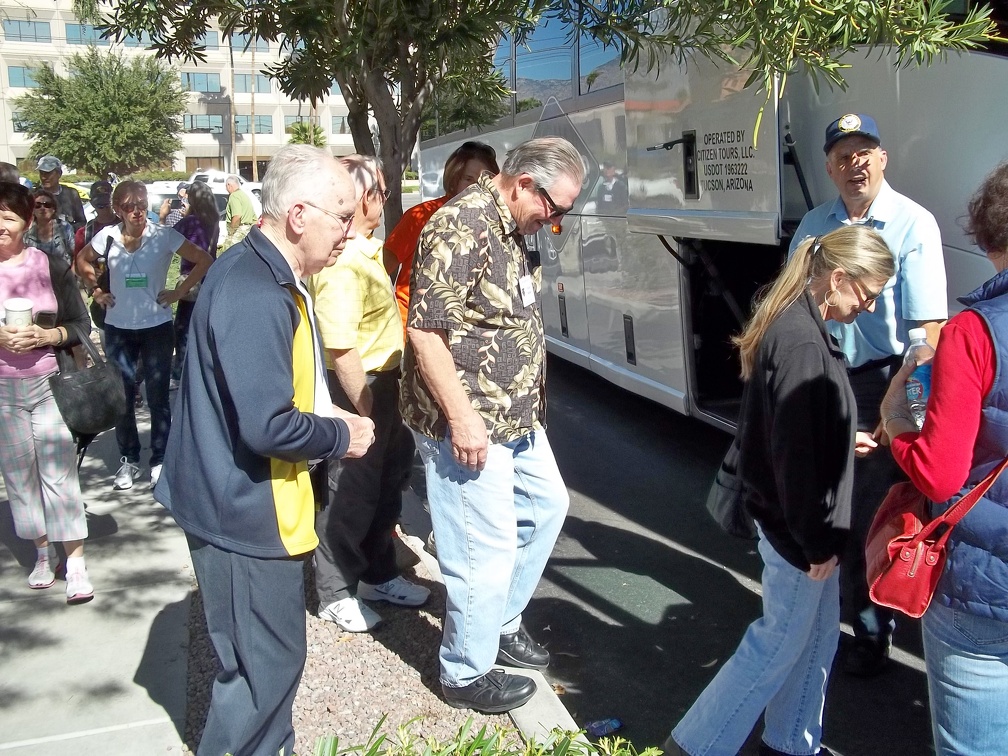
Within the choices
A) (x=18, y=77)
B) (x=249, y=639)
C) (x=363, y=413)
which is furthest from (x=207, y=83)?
(x=249, y=639)

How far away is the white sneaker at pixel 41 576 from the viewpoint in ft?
14.6

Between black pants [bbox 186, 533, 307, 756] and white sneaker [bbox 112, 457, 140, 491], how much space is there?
349cm

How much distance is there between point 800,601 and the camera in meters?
2.77

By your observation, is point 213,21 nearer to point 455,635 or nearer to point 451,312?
point 451,312

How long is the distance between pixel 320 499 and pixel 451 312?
69cm

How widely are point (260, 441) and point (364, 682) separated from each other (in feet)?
4.96

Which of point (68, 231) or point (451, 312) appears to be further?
point (68, 231)

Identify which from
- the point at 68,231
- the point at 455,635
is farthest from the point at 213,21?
the point at 68,231

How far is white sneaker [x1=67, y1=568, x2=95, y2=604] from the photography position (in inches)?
169

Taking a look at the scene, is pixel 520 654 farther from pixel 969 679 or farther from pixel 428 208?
pixel 428 208

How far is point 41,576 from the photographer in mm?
4469

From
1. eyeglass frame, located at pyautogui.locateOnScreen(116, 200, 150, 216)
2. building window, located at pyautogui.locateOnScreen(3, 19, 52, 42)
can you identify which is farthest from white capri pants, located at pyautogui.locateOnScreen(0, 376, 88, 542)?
building window, located at pyautogui.locateOnScreen(3, 19, 52, 42)

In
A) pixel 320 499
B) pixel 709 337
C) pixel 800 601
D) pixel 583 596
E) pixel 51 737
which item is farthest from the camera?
pixel 709 337

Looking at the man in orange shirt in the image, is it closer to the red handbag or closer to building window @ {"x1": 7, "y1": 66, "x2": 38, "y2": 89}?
the red handbag
